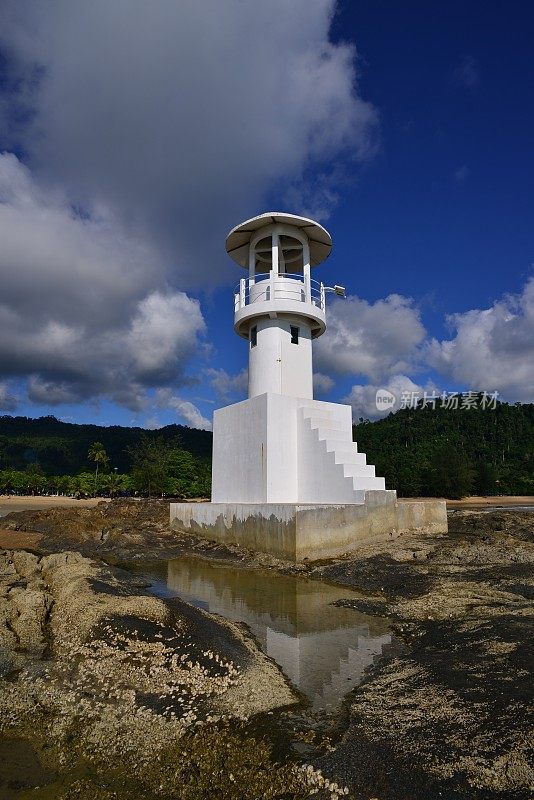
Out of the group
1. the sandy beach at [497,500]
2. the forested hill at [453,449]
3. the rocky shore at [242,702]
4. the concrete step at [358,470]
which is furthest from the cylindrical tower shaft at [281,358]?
the sandy beach at [497,500]

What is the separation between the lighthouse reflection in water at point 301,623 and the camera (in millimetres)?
5270

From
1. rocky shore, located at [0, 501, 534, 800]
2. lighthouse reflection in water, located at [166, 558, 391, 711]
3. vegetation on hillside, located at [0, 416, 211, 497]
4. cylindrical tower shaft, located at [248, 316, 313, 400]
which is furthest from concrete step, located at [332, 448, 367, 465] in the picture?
vegetation on hillside, located at [0, 416, 211, 497]

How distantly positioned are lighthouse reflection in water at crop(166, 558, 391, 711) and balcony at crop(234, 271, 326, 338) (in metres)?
8.08

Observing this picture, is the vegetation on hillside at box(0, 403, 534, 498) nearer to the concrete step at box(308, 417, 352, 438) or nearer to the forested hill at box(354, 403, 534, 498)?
the forested hill at box(354, 403, 534, 498)

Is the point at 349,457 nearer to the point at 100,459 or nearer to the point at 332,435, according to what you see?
the point at 332,435

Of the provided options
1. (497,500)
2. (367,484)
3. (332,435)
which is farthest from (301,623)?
(497,500)

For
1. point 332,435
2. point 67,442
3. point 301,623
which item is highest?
point 67,442

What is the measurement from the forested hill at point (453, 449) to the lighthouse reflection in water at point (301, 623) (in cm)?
3738

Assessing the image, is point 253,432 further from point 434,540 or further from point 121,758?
point 121,758

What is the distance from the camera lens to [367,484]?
13438mm

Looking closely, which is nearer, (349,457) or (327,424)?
(349,457)

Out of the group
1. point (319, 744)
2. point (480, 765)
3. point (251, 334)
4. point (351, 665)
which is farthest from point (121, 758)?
point (251, 334)

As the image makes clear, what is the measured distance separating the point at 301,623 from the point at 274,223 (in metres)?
13.1

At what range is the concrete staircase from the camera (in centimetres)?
1337
